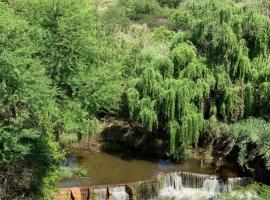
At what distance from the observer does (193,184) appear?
25094 mm

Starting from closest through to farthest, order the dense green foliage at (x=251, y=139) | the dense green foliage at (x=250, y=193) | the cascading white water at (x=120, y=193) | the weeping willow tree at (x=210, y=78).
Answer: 1. the dense green foliage at (x=250, y=193)
2. the cascading white water at (x=120, y=193)
3. the dense green foliage at (x=251, y=139)
4. the weeping willow tree at (x=210, y=78)

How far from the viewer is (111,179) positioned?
2594 cm

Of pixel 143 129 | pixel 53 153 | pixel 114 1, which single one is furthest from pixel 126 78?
pixel 114 1

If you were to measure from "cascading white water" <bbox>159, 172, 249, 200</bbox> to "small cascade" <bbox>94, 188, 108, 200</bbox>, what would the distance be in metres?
2.53

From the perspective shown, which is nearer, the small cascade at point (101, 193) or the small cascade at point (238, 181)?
the small cascade at point (101, 193)

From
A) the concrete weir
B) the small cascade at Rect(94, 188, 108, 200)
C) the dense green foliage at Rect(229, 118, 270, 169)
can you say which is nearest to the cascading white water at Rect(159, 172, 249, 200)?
the concrete weir

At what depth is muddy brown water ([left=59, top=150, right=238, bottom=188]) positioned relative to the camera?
25.7 meters

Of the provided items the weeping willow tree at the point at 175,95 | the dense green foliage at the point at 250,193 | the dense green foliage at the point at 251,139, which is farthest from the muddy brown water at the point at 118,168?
the dense green foliage at the point at 250,193

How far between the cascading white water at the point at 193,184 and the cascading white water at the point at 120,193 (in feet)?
5.41

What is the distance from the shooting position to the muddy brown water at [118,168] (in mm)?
25706

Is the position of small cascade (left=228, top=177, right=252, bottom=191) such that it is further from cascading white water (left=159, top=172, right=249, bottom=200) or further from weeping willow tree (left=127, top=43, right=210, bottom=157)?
weeping willow tree (left=127, top=43, right=210, bottom=157)

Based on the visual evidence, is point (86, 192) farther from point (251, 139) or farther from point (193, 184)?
point (251, 139)

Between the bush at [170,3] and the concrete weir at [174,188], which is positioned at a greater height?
the bush at [170,3]

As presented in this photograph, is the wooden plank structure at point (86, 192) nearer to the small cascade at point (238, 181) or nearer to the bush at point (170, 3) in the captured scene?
the small cascade at point (238, 181)
